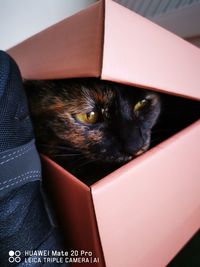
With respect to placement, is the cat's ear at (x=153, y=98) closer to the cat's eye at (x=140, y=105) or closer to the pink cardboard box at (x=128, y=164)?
the cat's eye at (x=140, y=105)

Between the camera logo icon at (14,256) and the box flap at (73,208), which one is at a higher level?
the box flap at (73,208)

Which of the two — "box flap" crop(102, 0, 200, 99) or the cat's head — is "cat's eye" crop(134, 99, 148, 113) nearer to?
the cat's head

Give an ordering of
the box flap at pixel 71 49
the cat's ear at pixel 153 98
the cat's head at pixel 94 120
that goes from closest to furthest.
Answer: the box flap at pixel 71 49, the cat's head at pixel 94 120, the cat's ear at pixel 153 98

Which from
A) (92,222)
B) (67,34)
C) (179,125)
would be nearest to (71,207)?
(92,222)

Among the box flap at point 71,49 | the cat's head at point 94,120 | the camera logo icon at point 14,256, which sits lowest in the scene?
the camera logo icon at point 14,256

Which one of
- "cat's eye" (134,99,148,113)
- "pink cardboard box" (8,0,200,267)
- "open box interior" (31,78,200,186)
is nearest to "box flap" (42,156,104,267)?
"pink cardboard box" (8,0,200,267)

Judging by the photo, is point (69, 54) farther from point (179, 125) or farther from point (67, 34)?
point (179, 125)

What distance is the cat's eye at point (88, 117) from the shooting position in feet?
1.72

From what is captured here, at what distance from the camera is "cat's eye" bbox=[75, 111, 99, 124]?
53cm

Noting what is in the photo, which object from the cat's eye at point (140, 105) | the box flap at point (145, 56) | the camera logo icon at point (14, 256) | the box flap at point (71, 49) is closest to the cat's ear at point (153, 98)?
the cat's eye at point (140, 105)

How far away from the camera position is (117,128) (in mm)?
520

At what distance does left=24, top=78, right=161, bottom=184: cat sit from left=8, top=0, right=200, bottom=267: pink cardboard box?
0.08m

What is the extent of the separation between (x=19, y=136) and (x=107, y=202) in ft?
0.60

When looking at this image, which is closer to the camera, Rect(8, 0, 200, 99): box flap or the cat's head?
Rect(8, 0, 200, 99): box flap
